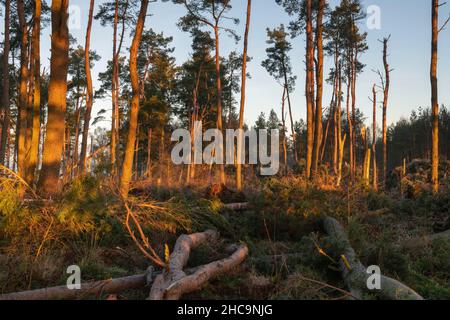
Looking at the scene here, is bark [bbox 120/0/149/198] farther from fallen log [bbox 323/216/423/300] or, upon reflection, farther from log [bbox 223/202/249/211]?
fallen log [bbox 323/216/423/300]

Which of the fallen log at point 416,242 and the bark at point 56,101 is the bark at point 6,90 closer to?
the bark at point 56,101

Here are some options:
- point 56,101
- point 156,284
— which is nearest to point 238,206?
point 56,101

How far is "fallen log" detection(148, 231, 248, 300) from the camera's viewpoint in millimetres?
3875

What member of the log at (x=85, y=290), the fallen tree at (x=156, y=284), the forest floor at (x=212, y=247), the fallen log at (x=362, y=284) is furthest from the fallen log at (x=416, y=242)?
the log at (x=85, y=290)

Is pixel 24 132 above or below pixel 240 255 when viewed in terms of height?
above

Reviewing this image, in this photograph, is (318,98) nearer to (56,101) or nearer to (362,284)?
(56,101)

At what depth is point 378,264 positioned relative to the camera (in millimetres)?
5258

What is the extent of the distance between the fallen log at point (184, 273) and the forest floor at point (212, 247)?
137 mm

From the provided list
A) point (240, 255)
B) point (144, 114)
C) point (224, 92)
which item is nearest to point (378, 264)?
point (240, 255)

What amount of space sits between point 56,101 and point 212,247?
4.75 m

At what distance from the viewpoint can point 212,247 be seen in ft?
21.2

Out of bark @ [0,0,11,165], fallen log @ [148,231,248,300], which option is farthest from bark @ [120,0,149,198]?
bark @ [0,0,11,165]
